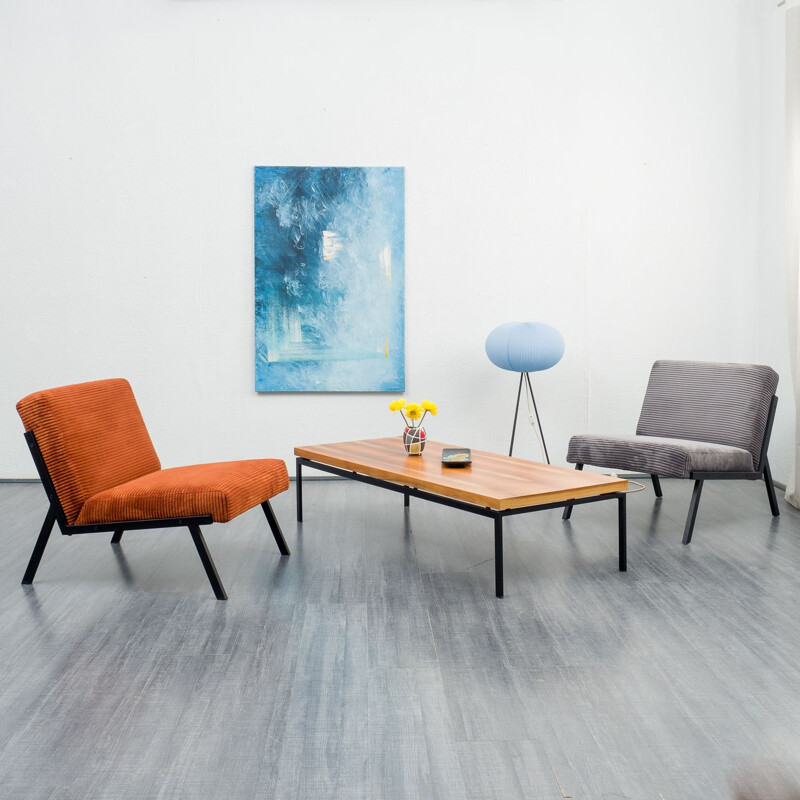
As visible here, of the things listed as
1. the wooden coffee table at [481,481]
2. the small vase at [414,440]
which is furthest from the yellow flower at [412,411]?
the wooden coffee table at [481,481]

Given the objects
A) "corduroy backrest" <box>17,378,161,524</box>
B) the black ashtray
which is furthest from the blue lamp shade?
"corduroy backrest" <box>17,378,161,524</box>

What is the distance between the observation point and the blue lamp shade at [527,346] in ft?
15.7

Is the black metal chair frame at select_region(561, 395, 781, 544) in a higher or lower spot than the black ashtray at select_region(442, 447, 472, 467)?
lower

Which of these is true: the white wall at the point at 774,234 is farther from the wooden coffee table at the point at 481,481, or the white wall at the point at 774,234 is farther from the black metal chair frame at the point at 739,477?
the wooden coffee table at the point at 481,481

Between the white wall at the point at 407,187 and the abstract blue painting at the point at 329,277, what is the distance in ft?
0.36

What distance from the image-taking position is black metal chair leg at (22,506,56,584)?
3.13 metres

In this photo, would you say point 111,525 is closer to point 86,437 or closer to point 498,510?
point 86,437

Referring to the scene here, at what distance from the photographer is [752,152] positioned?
535 centimetres

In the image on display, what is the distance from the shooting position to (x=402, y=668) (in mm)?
2342

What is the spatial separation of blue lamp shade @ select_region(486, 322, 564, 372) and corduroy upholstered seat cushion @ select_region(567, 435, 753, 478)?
28.4 inches

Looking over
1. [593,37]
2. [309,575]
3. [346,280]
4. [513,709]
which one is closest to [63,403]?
→ [309,575]

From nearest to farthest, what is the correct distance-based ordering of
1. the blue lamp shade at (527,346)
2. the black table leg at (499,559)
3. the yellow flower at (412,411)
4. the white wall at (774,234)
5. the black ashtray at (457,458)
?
1. the black table leg at (499,559)
2. the black ashtray at (457,458)
3. the yellow flower at (412,411)
4. the blue lamp shade at (527,346)
5. the white wall at (774,234)

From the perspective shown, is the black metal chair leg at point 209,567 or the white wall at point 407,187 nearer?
the black metal chair leg at point 209,567

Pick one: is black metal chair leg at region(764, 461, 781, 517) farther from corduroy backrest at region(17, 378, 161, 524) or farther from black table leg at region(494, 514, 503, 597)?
corduroy backrest at region(17, 378, 161, 524)
